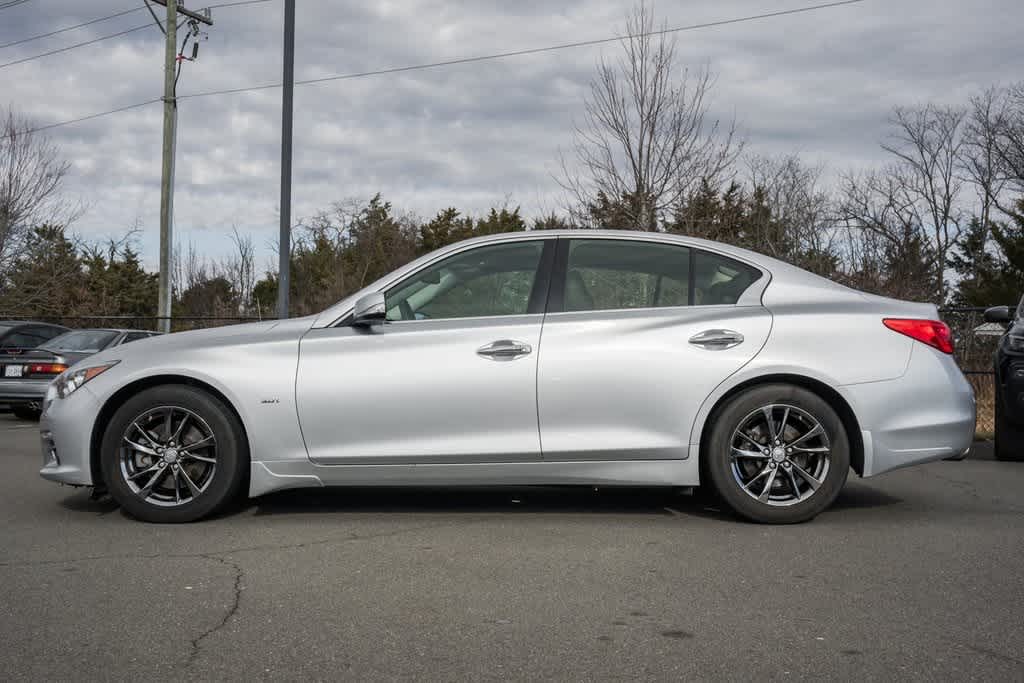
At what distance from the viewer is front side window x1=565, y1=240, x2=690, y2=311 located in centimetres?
570

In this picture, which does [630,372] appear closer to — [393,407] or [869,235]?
[393,407]

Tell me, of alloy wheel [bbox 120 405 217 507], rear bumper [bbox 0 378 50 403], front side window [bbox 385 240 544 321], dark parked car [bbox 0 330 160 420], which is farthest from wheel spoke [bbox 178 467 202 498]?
rear bumper [bbox 0 378 50 403]

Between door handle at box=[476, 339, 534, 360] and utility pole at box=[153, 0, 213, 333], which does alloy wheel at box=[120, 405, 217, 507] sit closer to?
door handle at box=[476, 339, 534, 360]

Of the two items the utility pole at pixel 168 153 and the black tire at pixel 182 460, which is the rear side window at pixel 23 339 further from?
the black tire at pixel 182 460

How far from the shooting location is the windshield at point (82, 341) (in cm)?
1425

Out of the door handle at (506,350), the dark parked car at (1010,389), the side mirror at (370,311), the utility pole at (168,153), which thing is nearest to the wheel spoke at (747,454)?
the door handle at (506,350)

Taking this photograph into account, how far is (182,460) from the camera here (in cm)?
559

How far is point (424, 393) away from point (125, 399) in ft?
5.65

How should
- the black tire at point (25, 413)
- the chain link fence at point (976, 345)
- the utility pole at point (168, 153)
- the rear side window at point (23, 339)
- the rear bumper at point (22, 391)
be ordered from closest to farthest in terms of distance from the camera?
the chain link fence at point (976, 345) → the rear bumper at point (22, 391) → the rear side window at point (23, 339) → the black tire at point (25, 413) → the utility pole at point (168, 153)

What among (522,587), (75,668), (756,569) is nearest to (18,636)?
(75,668)

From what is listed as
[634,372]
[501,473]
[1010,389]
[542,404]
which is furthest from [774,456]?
[1010,389]

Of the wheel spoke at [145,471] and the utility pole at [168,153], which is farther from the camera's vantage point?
the utility pole at [168,153]

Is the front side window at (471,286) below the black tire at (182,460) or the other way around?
the other way around

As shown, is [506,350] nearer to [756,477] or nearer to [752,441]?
[752,441]
